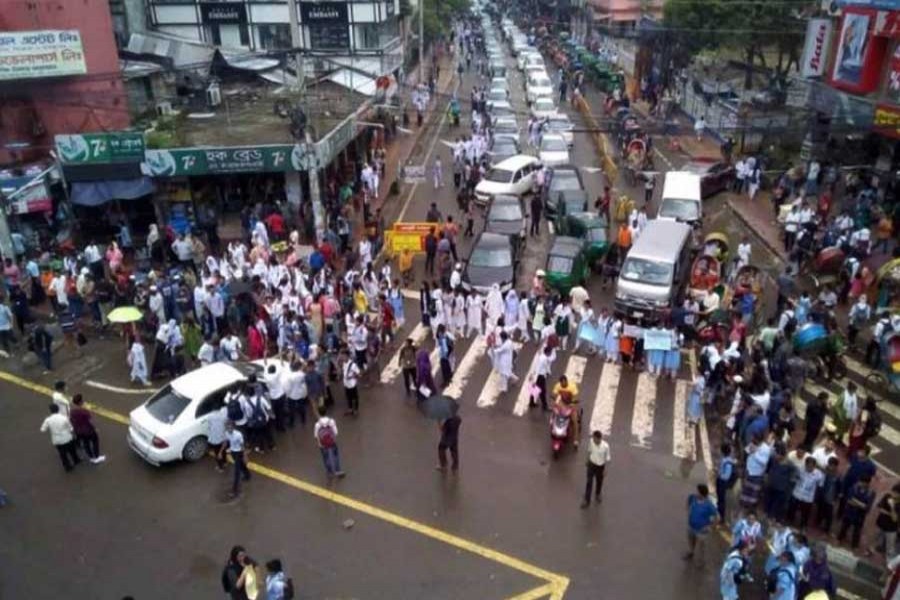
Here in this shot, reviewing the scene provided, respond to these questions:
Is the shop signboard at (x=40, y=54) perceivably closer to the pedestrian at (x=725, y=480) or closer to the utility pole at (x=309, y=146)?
the utility pole at (x=309, y=146)

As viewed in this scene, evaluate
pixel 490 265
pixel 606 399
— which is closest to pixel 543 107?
pixel 490 265

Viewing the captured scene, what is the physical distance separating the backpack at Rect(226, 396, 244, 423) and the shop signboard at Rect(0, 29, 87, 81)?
15.5 meters

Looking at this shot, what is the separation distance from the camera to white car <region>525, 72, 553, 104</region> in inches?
1759

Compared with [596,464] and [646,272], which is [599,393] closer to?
[646,272]

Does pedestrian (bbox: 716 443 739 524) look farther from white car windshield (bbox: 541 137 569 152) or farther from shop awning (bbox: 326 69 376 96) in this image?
shop awning (bbox: 326 69 376 96)

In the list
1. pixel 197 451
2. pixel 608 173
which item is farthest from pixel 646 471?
pixel 608 173

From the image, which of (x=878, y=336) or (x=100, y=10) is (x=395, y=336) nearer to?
(x=878, y=336)

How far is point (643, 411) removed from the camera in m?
14.7

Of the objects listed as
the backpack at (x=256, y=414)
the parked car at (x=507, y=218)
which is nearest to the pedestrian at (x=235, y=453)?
the backpack at (x=256, y=414)

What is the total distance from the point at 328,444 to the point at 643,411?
6.35m

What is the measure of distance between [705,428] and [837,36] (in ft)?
57.6

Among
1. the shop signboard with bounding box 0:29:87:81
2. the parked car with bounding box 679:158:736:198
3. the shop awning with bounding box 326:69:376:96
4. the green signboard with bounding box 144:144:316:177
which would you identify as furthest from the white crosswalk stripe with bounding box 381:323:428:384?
the shop awning with bounding box 326:69:376:96

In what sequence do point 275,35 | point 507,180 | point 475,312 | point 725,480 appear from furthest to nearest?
point 275,35 < point 507,180 < point 475,312 < point 725,480

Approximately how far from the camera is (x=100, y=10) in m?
25.4
